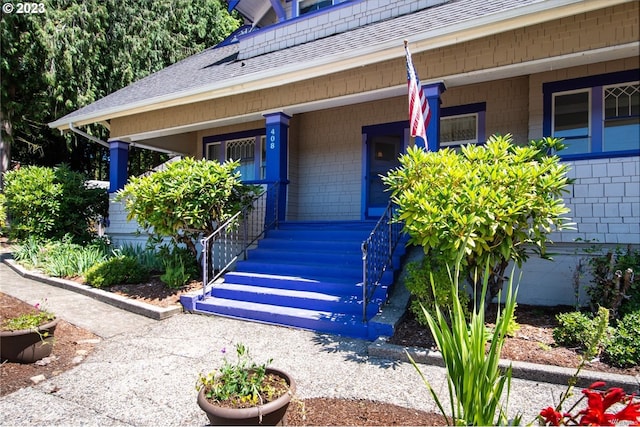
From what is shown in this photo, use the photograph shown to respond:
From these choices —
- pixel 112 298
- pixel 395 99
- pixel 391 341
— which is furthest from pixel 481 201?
pixel 112 298

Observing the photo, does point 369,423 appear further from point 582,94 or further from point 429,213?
point 582,94

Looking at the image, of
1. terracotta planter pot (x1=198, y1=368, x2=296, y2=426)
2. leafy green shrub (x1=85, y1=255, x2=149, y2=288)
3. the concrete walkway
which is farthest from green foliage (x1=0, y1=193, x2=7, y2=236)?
terracotta planter pot (x1=198, y1=368, x2=296, y2=426)

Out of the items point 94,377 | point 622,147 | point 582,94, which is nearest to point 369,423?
point 94,377

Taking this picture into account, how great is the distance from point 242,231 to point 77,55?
36.7 ft

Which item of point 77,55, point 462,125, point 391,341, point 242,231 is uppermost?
point 77,55

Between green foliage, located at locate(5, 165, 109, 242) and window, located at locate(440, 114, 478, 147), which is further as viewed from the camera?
green foliage, located at locate(5, 165, 109, 242)

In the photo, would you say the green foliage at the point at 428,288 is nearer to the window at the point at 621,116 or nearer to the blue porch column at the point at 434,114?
the blue porch column at the point at 434,114

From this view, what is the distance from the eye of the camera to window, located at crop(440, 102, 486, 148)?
7.08m

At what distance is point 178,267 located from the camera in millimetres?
6539

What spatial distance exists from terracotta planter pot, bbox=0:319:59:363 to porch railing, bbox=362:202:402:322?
3265 mm

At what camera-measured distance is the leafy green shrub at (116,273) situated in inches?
260

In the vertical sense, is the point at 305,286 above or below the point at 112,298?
above

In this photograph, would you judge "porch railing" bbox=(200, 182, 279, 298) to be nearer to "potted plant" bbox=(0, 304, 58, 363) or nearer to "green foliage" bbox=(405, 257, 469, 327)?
"potted plant" bbox=(0, 304, 58, 363)

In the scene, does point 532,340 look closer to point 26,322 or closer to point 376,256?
point 376,256
